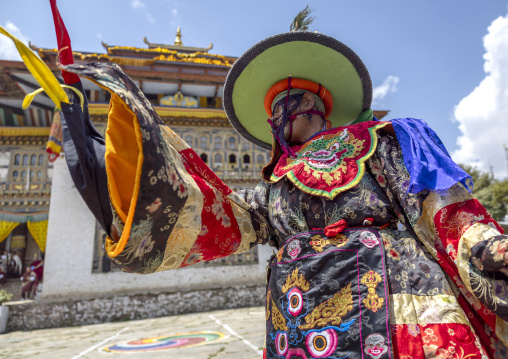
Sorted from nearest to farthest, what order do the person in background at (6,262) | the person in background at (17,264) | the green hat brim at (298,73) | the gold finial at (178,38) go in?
the green hat brim at (298,73) < the person in background at (6,262) < the person in background at (17,264) < the gold finial at (178,38)

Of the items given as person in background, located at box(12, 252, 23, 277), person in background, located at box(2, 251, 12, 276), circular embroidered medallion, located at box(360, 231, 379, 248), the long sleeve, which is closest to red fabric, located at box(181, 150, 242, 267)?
circular embroidered medallion, located at box(360, 231, 379, 248)

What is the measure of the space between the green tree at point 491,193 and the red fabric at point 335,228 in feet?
67.9

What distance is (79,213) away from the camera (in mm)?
11406

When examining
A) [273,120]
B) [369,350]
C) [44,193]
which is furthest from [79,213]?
[369,350]

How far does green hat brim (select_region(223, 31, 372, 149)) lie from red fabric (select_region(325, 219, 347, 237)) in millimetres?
959

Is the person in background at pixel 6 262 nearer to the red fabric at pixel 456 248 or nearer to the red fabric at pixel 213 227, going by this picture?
the red fabric at pixel 213 227

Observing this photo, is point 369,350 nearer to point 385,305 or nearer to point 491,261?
point 385,305

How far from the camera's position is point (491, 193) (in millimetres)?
19234

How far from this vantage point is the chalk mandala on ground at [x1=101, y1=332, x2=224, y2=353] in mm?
5371

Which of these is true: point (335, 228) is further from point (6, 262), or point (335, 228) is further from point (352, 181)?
point (6, 262)

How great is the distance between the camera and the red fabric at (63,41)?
3.81 feet

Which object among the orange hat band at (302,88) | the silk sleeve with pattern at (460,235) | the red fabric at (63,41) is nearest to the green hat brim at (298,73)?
the orange hat band at (302,88)

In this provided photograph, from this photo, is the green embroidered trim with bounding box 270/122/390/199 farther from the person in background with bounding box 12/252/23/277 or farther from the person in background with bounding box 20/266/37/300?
the person in background with bounding box 12/252/23/277

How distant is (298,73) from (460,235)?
1.18m
